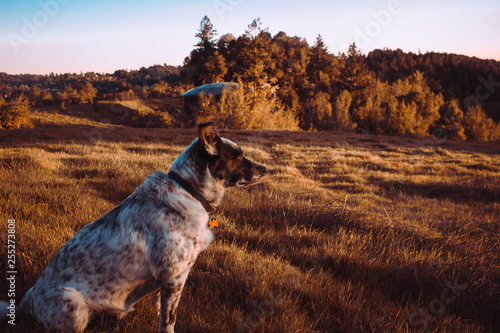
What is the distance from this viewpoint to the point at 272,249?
3.30m

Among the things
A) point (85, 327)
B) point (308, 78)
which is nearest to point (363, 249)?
point (85, 327)

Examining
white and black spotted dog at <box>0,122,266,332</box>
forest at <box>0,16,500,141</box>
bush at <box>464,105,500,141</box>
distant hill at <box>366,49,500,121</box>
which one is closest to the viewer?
white and black spotted dog at <box>0,122,266,332</box>

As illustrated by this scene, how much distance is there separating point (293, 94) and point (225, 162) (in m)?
51.2

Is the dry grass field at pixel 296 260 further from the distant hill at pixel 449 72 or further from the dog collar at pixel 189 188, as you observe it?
the distant hill at pixel 449 72

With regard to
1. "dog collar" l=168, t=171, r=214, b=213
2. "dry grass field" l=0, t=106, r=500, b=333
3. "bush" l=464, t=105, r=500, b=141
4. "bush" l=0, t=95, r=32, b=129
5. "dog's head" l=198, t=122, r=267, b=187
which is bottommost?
"dry grass field" l=0, t=106, r=500, b=333

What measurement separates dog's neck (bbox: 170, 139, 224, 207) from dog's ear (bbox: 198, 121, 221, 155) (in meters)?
0.07

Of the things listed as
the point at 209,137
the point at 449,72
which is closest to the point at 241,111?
the point at 209,137

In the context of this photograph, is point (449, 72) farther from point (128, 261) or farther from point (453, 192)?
point (128, 261)

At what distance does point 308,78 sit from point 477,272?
195 feet

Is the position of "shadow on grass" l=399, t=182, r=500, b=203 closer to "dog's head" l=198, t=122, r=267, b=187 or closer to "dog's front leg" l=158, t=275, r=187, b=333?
"dog's head" l=198, t=122, r=267, b=187

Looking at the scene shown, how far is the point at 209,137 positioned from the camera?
2299 millimetres

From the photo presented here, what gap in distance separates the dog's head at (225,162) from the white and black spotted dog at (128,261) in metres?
0.06

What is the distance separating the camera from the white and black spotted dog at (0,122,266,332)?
1.84 meters

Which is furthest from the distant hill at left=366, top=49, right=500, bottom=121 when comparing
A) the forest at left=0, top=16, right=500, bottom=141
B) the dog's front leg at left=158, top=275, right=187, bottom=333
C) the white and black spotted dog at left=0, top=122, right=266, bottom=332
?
the dog's front leg at left=158, top=275, right=187, bottom=333
